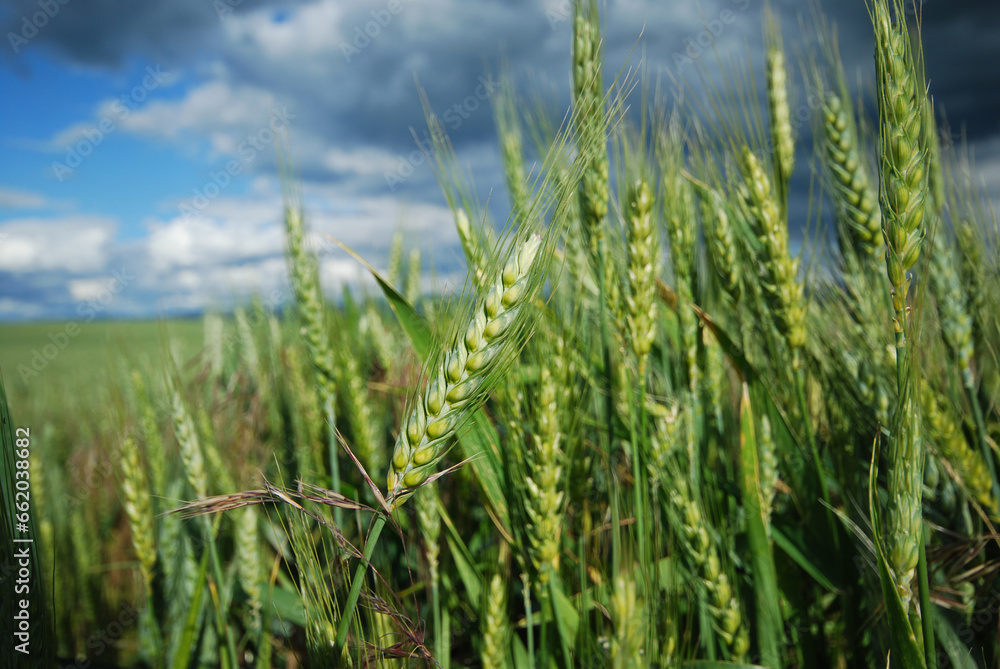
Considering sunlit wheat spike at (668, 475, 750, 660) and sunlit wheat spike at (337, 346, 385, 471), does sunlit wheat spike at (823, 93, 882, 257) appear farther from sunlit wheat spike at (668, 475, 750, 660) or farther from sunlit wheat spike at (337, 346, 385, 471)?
sunlit wheat spike at (337, 346, 385, 471)

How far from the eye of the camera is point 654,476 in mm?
1392

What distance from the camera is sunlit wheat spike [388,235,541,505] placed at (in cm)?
80

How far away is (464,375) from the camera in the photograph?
82 cm

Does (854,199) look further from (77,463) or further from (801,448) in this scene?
(77,463)

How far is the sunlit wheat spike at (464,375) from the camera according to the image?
2.61ft

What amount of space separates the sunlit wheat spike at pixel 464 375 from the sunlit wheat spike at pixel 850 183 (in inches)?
51.4

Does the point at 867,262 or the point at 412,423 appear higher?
the point at 867,262

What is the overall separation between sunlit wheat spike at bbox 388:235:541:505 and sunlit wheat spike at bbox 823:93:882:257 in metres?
1.31

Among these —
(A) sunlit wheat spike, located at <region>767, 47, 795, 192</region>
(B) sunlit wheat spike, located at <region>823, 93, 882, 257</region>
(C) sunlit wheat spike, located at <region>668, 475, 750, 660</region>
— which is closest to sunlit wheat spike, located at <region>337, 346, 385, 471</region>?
(C) sunlit wheat spike, located at <region>668, 475, 750, 660</region>

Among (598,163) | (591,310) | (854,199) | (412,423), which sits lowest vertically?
(412,423)

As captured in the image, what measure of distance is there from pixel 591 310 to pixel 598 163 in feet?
1.85

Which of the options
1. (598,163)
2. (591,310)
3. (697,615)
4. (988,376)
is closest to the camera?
(697,615)

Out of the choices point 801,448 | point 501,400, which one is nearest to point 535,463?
point 501,400

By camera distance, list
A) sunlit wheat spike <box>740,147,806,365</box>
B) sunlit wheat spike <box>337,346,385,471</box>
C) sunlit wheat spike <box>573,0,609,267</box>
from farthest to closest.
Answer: sunlit wheat spike <box>337,346,385,471</box>, sunlit wheat spike <box>573,0,609,267</box>, sunlit wheat spike <box>740,147,806,365</box>
